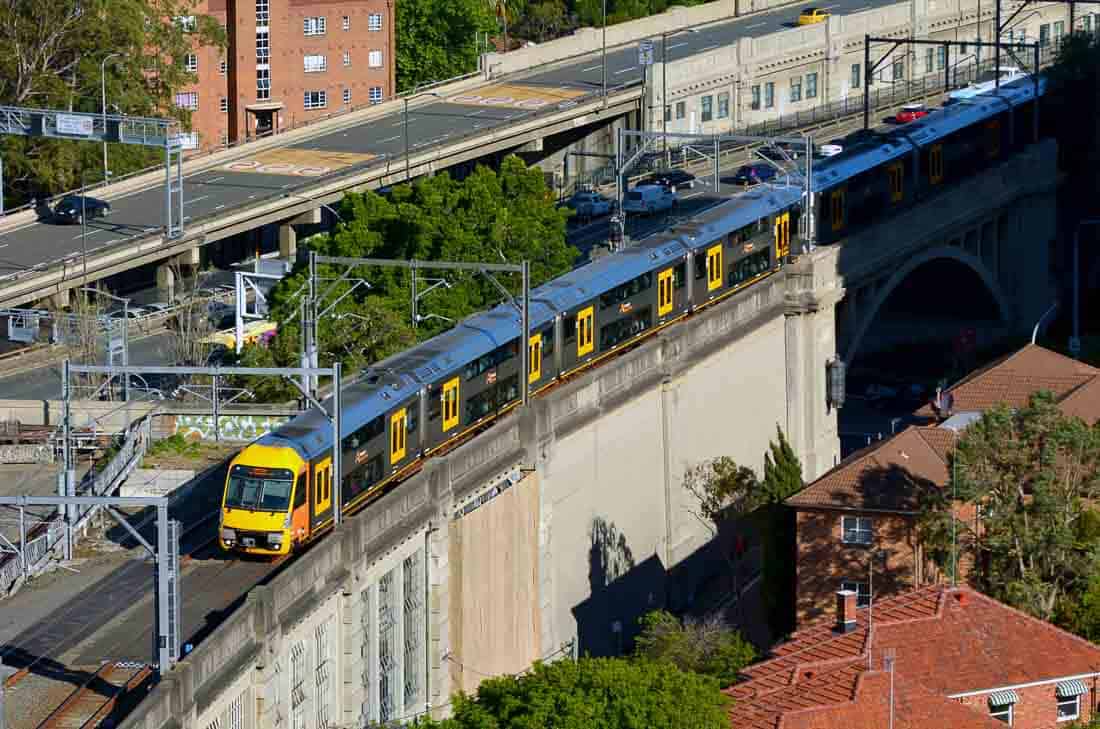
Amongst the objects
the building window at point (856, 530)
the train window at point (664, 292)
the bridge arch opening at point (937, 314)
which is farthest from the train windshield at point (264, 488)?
the bridge arch opening at point (937, 314)

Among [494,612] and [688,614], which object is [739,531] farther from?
[494,612]

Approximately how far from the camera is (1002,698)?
55469 mm

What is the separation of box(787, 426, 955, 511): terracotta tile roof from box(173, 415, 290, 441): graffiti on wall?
1374 centimetres

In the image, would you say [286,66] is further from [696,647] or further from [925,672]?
[925,672]

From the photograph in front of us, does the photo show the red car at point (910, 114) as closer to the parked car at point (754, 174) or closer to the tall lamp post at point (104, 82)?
the parked car at point (754, 174)

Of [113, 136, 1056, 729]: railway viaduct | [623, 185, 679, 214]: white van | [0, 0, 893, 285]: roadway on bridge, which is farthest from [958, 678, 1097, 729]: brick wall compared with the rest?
[0, 0, 893, 285]: roadway on bridge

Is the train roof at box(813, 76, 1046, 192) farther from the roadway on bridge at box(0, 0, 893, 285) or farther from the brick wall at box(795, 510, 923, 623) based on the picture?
the brick wall at box(795, 510, 923, 623)

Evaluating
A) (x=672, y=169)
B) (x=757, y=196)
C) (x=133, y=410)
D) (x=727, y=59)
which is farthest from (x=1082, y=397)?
(x=727, y=59)

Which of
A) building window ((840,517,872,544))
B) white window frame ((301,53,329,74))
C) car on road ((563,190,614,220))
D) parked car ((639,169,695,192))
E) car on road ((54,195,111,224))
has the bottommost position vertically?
building window ((840,517,872,544))

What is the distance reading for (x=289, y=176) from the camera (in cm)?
11044

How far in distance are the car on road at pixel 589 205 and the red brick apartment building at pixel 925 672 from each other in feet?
167

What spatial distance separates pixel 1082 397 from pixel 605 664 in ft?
88.8

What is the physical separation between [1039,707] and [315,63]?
83.6m

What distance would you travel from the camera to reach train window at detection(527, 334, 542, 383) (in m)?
71.0
